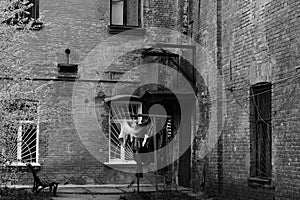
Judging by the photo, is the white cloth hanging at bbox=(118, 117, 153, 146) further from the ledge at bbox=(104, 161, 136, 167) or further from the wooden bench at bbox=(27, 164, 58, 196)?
the ledge at bbox=(104, 161, 136, 167)

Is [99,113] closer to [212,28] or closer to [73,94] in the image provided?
[73,94]

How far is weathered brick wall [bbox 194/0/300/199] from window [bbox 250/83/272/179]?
0.13 meters

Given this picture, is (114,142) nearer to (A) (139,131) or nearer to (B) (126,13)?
(A) (139,131)

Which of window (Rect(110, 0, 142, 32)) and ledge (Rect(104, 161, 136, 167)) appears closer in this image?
ledge (Rect(104, 161, 136, 167))

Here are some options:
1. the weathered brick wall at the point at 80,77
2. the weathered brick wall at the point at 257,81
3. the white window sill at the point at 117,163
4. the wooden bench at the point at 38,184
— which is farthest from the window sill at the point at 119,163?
the weathered brick wall at the point at 257,81

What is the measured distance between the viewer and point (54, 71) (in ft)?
50.8

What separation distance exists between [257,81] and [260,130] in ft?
3.39

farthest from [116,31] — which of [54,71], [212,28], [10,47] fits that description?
[10,47]

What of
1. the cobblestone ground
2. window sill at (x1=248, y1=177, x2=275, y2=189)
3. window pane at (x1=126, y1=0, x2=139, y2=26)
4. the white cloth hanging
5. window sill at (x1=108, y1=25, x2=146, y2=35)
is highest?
window pane at (x1=126, y1=0, x2=139, y2=26)

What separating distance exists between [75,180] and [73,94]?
2.39m

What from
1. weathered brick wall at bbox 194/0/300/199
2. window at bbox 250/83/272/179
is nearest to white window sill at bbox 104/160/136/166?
weathered brick wall at bbox 194/0/300/199

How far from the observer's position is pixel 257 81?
11117 mm

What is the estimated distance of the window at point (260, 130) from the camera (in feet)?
36.4

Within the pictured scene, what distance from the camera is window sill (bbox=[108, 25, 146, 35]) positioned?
15852mm
